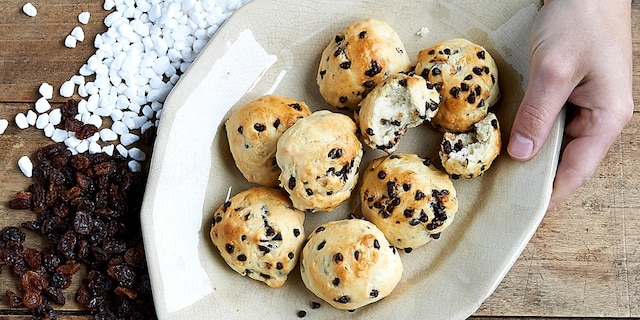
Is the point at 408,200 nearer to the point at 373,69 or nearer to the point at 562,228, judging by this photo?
the point at 373,69

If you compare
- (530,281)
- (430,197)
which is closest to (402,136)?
(430,197)

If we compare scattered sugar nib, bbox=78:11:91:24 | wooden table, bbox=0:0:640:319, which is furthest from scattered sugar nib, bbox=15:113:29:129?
scattered sugar nib, bbox=78:11:91:24

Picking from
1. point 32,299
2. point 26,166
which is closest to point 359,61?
point 26,166

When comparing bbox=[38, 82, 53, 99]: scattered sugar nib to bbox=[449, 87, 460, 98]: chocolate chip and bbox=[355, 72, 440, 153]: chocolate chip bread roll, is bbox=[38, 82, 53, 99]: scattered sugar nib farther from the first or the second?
bbox=[449, 87, 460, 98]: chocolate chip

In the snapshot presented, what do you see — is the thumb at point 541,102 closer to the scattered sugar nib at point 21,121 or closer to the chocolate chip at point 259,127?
the chocolate chip at point 259,127

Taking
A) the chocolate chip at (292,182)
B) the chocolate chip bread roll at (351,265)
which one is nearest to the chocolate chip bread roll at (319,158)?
the chocolate chip at (292,182)

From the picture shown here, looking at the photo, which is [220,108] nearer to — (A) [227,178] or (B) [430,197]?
(A) [227,178]
